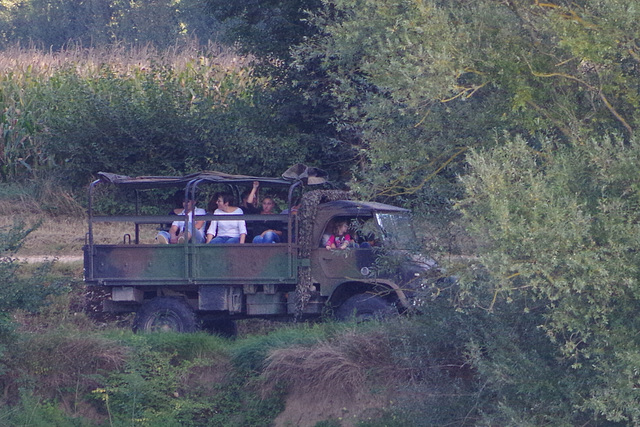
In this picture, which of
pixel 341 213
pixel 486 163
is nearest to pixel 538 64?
pixel 486 163

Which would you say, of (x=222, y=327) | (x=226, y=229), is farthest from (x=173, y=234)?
(x=222, y=327)

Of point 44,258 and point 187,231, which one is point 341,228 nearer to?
point 187,231

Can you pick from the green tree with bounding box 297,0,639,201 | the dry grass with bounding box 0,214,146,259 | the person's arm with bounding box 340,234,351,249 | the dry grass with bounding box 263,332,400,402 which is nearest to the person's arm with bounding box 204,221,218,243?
the person's arm with bounding box 340,234,351,249

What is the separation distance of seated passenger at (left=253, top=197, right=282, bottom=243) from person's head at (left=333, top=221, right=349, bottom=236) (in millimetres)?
878

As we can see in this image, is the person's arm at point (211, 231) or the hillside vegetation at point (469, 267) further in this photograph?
the person's arm at point (211, 231)

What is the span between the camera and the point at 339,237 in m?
9.84

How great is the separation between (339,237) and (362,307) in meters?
0.98

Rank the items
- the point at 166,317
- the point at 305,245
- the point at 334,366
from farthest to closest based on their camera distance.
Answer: the point at 166,317, the point at 305,245, the point at 334,366

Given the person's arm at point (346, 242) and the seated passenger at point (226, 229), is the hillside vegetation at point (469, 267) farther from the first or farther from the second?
the seated passenger at point (226, 229)

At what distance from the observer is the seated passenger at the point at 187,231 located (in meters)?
9.73

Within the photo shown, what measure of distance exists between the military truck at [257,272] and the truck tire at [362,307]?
0.01 m

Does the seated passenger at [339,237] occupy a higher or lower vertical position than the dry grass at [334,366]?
higher

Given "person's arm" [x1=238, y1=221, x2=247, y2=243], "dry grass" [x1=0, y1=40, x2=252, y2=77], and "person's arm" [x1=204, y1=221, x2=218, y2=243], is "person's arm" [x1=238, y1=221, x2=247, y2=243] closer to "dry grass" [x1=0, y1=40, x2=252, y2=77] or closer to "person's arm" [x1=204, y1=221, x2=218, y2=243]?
"person's arm" [x1=204, y1=221, x2=218, y2=243]

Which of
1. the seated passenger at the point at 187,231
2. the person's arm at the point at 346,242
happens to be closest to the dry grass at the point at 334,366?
the person's arm at the point at 346,242
